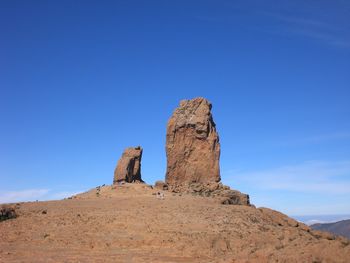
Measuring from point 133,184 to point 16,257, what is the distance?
712 inches

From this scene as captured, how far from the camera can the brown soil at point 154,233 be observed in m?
19.4

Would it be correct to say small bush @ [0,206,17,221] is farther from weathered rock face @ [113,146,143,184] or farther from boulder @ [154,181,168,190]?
boulder @ [154,181,168,190]

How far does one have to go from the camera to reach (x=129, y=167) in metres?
39.9

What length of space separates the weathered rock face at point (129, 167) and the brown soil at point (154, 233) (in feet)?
14.6

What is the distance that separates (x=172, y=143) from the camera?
40.4 metres

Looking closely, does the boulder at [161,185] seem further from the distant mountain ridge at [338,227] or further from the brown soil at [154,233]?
the distant mountain ridge at [338,227]

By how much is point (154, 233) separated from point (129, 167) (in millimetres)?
16276

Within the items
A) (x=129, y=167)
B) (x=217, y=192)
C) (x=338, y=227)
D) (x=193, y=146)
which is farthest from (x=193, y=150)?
(x=338, y=227)

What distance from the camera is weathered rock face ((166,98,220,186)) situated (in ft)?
126

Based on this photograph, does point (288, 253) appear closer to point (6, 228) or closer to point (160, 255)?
point (160, 255)

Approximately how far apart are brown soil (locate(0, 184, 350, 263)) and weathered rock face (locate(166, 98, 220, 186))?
4.61 metres

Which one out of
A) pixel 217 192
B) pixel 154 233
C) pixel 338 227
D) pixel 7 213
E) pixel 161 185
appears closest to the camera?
pixel 154 233

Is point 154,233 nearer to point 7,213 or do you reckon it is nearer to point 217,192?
point 7,213

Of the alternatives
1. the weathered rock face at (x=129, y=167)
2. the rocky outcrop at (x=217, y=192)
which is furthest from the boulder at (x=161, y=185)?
the weathered rock face at (x=129, y=167)
